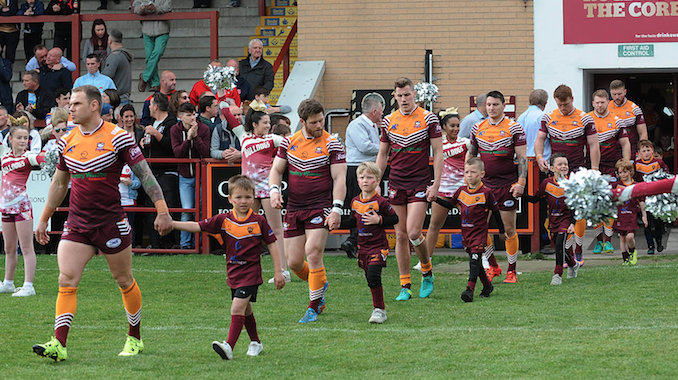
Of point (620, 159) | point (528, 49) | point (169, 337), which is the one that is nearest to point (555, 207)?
point (620, 159)

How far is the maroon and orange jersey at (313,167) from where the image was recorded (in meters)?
8.30

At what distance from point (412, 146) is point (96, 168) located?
367 cm

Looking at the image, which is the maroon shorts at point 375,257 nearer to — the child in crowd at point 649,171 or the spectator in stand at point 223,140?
the spectator in stand at point 223,140

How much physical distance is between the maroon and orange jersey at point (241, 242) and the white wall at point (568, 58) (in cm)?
1044

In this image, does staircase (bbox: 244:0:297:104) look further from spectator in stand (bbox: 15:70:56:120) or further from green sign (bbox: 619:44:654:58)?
green sign (bbox: 619:44:654:58)

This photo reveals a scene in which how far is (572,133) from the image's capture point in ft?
35.5

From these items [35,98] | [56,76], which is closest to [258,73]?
[56,76]

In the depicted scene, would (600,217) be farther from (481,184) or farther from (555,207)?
(555,207)

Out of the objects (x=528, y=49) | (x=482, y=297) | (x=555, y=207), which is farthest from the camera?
(x=528, y=49)

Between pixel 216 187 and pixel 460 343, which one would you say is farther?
pixel 216 187

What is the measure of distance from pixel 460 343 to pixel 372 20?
35.9ft

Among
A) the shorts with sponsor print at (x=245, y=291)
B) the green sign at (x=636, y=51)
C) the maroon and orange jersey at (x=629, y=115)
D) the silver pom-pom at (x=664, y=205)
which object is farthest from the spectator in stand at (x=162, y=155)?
the silver pom-pom at (x=664, y=205)

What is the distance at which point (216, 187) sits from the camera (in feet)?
44.1

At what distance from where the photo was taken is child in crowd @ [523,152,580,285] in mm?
10211
